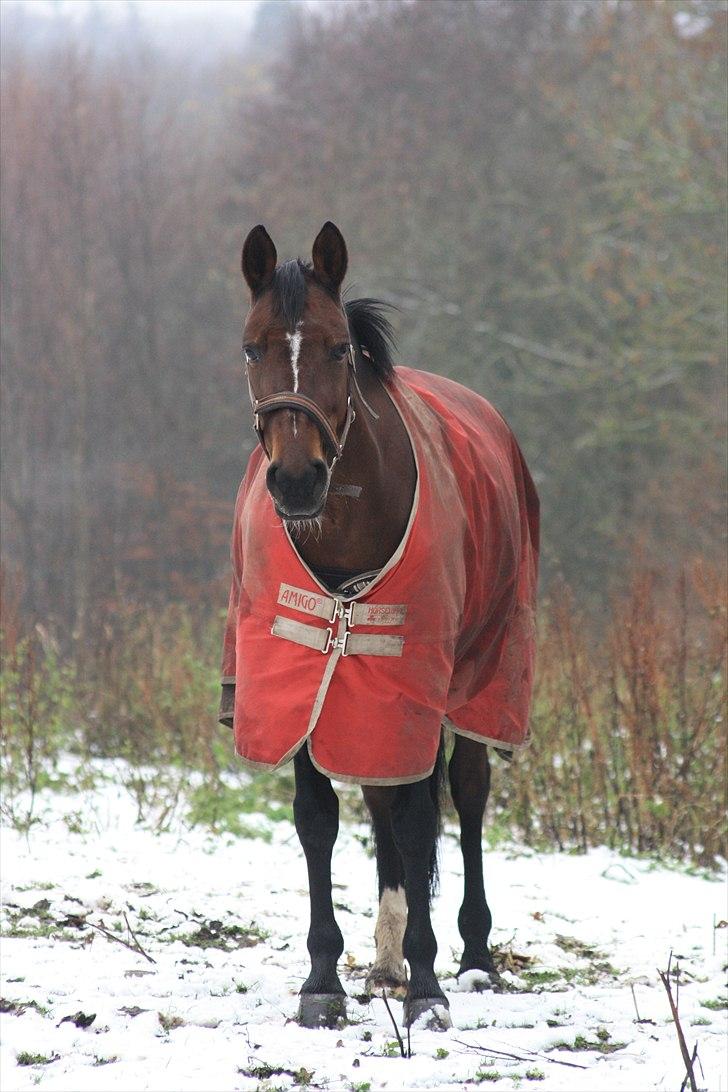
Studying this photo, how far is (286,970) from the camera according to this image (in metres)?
4.19

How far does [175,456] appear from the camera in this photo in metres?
18.4

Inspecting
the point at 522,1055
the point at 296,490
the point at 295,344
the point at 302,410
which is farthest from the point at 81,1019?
the point at 295,344

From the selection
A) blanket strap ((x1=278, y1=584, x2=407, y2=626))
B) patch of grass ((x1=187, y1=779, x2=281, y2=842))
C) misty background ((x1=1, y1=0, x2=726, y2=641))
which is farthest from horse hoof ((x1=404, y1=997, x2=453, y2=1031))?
misty background ((x1=1, y1=0, x2=726, y2=641))

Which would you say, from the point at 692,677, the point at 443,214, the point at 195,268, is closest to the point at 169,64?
the point at 195,268

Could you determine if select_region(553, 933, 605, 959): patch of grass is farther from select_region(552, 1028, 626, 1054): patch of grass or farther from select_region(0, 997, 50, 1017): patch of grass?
select_region(0, 997, 50, 1017): patch of grass

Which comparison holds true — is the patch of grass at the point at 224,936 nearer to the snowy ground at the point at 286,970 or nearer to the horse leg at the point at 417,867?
the snowy ground at the point at 286,970

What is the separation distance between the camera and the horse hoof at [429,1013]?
3.62 meters

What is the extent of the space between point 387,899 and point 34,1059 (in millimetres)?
1383

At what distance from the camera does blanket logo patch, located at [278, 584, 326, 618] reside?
3.58m

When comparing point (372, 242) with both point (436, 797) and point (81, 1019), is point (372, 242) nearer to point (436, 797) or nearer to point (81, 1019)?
point (436, 797)

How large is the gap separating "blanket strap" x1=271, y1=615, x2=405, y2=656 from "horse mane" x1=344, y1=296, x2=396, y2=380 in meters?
0.78

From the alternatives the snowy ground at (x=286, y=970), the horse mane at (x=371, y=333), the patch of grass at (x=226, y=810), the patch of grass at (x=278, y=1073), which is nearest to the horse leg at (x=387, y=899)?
the snowy ground at (x=286, y=970)

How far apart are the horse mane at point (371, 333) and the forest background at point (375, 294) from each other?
2.89m

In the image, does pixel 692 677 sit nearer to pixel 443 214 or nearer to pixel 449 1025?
pixel 449 1025
